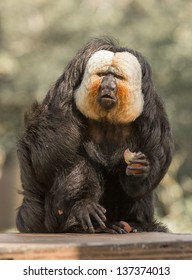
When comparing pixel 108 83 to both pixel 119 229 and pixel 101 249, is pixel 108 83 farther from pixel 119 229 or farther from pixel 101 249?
pixel 101 249

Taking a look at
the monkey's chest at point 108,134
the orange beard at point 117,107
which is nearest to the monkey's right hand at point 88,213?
the monkey's chest at point 108,134

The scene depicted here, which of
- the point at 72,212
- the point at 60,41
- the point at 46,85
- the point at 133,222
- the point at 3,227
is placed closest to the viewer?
the point at 72,212

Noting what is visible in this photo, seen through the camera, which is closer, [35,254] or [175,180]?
[35,254]

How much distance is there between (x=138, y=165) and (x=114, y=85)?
0.54 m

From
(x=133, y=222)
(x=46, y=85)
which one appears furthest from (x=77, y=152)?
(x=46, y=85)

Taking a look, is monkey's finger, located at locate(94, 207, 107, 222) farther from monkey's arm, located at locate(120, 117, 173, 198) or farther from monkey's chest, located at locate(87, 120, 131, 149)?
monkey's chest, located at locate(87, 120, 131, 149)

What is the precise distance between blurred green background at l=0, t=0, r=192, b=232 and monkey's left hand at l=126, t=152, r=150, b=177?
22.6 ft

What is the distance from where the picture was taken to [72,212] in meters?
5.43

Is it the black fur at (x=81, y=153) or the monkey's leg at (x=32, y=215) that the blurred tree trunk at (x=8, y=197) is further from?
the black fur at (x=81, y=153)

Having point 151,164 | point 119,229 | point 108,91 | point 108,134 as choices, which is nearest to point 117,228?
point 119,229

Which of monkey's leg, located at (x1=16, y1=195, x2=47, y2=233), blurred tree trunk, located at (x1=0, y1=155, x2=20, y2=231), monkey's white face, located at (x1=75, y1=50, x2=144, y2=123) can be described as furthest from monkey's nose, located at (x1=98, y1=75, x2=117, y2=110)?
blurred tree trunk, located at (x1=0, y1=155, x2=20, y2=231)

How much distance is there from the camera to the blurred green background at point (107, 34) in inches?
521

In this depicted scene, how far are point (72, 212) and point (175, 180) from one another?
320 inches

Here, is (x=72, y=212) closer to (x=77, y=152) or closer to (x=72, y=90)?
(x=77, y=152)
